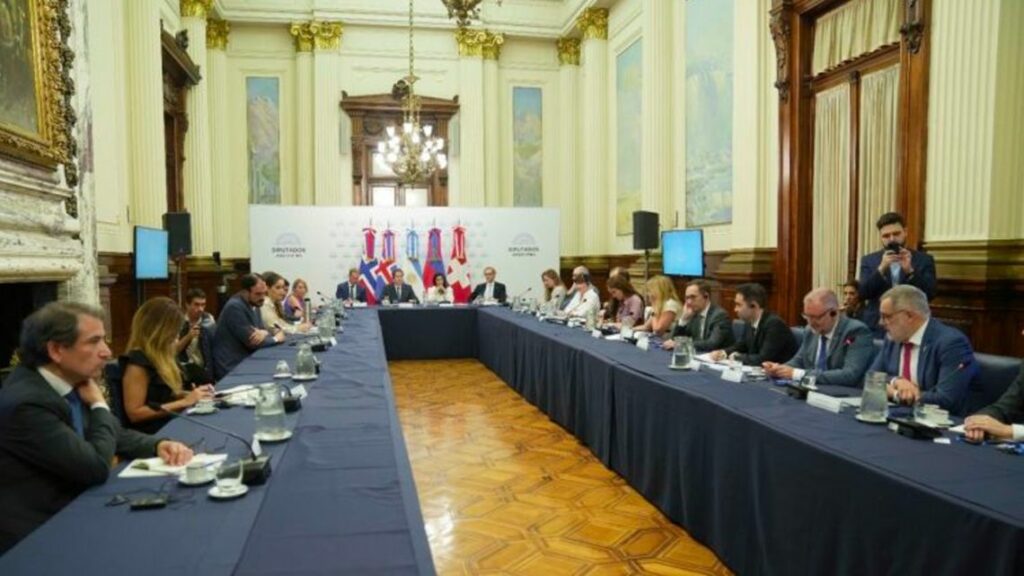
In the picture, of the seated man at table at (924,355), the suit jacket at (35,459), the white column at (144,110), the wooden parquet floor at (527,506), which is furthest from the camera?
the white column at (144,110)


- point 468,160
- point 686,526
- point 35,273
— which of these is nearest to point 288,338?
point 35,273

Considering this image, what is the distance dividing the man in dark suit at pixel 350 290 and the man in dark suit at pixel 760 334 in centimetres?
643

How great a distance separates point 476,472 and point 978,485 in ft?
9.28

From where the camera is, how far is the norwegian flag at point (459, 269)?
10.5 metres

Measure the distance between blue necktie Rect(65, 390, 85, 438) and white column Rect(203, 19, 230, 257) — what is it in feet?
31.6

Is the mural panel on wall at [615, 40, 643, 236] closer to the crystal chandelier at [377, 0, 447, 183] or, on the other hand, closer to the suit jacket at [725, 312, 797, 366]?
the crystal chandelier at [377, 0, 447, 183]

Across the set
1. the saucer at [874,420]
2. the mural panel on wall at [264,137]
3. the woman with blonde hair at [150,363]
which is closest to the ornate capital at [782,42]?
the saucer at [874,420]

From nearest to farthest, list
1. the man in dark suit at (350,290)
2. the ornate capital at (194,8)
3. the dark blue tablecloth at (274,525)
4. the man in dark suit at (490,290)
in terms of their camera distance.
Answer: the dark blue tablecloth at (274,525) → the man in dark suit at (350,290) → the man in dark suit at (490,290) → the ornate capital at (194,8)

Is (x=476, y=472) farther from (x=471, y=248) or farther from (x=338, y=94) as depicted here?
(x=338, y=94)

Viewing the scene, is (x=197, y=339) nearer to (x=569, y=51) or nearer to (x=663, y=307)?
(x=663, y=307)

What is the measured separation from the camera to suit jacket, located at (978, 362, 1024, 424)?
8.07 feet

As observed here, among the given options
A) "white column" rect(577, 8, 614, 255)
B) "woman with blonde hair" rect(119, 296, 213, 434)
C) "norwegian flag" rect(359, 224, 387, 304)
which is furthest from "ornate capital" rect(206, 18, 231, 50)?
"woman with blonde hair" rect(119, 296, 213, 434)

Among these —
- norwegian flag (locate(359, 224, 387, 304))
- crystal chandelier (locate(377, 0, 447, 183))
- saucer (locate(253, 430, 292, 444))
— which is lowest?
saucer (locate(253, 430, 292, 444))

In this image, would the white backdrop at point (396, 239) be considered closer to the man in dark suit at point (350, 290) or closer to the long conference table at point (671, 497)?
the man in dark suit at point (350, 290)
